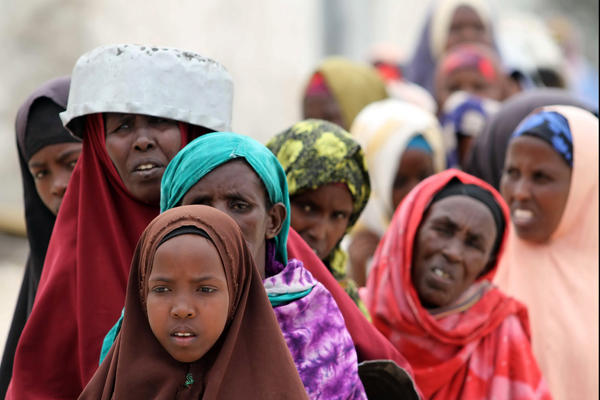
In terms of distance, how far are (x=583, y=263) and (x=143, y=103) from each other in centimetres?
254

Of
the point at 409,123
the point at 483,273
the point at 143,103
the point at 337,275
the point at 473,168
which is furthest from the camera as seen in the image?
the point at 473,168

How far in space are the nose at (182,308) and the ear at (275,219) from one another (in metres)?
0.59

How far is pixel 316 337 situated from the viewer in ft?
10.5

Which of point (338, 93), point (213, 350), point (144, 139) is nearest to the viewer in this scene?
point (213, 350)

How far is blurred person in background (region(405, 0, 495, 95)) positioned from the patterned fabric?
5007 millimetres

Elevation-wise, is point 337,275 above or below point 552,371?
above

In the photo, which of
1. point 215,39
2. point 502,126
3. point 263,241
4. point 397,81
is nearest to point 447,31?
point 397,81

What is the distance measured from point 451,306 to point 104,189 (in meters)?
1.59

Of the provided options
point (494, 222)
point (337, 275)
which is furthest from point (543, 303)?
point (337, 275)

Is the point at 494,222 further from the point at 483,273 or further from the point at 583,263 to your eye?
the point at 583,263

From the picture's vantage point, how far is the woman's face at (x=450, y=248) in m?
4.29

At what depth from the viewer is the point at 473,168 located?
6.27m

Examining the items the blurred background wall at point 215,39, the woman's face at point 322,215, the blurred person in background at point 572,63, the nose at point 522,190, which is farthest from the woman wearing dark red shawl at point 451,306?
the blurred person in background at point 572,63

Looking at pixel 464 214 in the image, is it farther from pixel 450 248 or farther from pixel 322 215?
pixel 322 215
